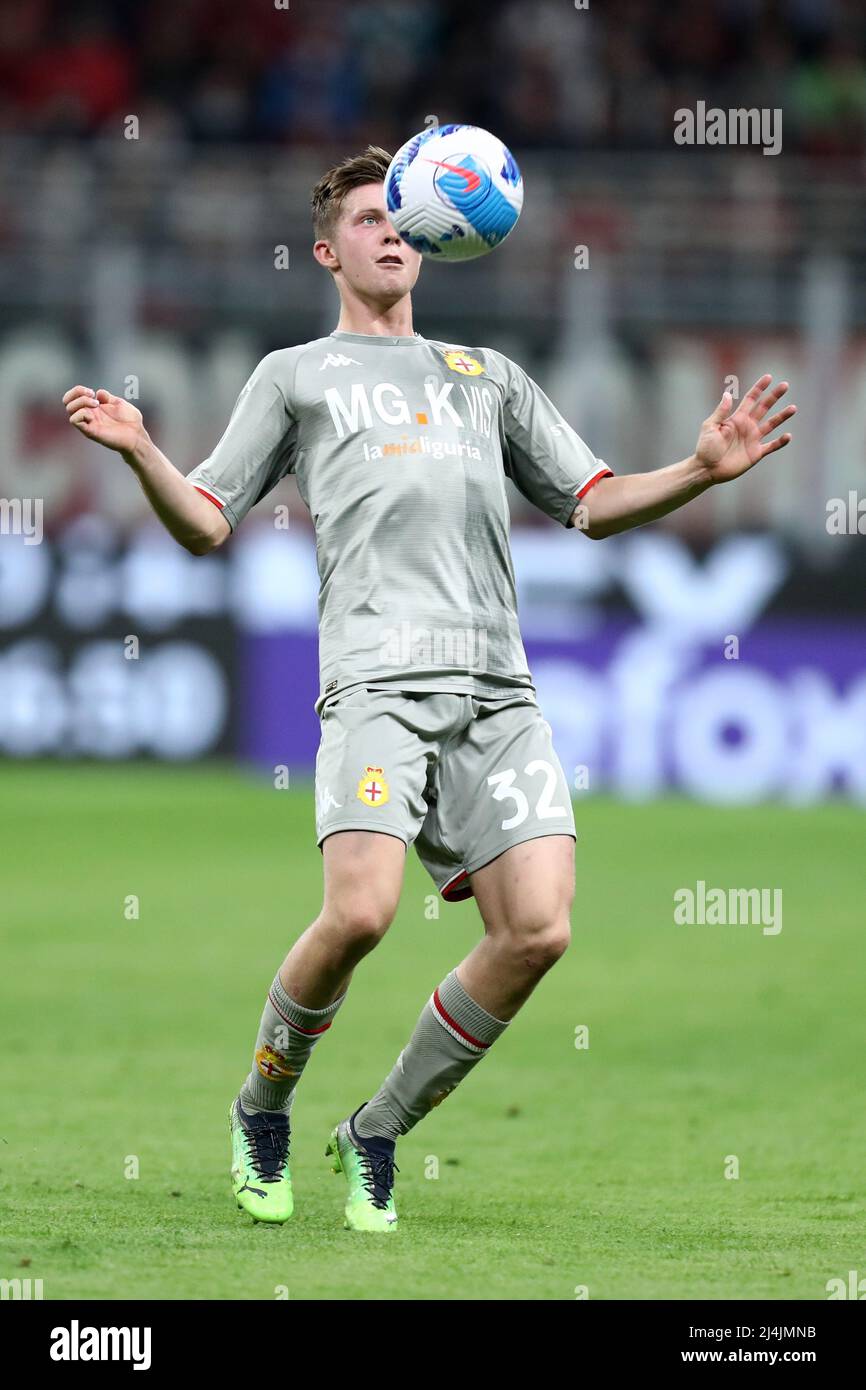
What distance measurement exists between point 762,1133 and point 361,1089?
1367mm

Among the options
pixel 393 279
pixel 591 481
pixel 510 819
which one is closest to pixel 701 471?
pixel 591 481

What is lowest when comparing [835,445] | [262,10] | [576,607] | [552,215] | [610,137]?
[576,607]

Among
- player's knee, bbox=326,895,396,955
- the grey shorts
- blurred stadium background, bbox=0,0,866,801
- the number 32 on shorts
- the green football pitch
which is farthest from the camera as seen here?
blurred stadium background, bbox=0,0,866,801

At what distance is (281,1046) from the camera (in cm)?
520

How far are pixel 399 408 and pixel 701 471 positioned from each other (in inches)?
29.9

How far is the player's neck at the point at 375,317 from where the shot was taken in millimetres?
5445

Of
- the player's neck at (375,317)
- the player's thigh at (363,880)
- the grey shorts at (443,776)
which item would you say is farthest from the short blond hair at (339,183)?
the player's thigh at (363,880)

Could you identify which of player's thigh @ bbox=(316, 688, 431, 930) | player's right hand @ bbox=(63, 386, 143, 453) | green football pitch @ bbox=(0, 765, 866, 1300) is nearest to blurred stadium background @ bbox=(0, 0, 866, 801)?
green football pitch @ bbox=(0, 765, 866, 1300)

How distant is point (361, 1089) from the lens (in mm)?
7125

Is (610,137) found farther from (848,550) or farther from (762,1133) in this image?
(762,1133)

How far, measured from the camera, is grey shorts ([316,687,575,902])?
500cm

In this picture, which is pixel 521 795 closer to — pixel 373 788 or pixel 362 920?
pixel 373 788

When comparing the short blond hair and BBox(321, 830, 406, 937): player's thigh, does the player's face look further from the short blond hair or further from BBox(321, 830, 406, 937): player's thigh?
BBox(321, 830, 406, 937): player's thigh

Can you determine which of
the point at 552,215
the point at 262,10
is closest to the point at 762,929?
the point at 552,215
